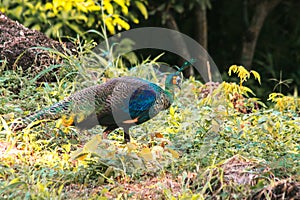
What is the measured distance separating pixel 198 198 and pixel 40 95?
2429mm

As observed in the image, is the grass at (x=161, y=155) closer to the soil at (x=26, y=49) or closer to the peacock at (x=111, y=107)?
the peacock at (x=111, y=107)

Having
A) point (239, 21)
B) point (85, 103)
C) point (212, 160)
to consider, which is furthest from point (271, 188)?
point (239, 21)

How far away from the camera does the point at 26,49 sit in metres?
6.86

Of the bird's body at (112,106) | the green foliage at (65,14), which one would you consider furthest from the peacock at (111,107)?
the green foliage at (65,14)

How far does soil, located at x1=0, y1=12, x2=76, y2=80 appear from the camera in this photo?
6840mm

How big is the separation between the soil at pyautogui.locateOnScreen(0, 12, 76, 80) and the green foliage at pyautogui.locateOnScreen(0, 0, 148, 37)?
87cm

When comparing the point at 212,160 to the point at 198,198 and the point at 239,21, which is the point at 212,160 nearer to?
the point at 198,198

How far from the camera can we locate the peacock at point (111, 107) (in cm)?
532

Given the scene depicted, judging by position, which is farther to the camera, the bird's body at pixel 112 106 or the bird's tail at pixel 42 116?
the bird's tail at pixel 42 116

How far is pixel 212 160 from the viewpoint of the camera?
5016 millimetres

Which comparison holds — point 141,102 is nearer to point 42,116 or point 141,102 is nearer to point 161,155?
point 161,155

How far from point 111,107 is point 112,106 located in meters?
0.01

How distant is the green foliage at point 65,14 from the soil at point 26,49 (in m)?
0.87

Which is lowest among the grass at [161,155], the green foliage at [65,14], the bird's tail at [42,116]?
the grass at [161,155]
